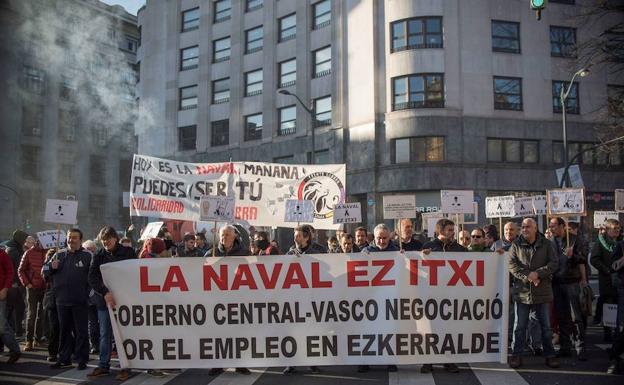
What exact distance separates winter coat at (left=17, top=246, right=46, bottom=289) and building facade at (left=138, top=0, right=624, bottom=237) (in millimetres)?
17363

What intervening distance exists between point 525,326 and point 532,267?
747mm

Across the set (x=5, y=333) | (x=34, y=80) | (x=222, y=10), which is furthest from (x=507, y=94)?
(x=34, y=80)

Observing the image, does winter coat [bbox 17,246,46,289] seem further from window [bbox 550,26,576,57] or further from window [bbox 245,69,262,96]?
window [bbox 550,26,576,57]

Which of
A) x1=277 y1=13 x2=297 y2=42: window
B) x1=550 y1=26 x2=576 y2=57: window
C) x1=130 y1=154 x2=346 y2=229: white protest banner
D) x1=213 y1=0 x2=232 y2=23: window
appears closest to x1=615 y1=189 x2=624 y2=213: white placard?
x1=130 y1=154 x2=346 y2=229: white protest banner

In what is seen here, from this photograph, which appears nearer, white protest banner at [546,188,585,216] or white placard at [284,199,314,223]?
white protest banner at [546,188,585,216]

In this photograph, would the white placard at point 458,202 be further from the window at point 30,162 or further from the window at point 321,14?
the window at point 30,162

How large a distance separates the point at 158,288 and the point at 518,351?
4462 millimetres

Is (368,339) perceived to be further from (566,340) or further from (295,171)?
(295,171)

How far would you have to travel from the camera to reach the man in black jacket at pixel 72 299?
7664mm

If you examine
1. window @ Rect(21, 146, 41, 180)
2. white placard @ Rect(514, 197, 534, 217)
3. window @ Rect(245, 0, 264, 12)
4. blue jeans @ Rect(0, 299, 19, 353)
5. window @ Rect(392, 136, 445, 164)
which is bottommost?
blue jeans @ Rect(0, 299, 19, 353)

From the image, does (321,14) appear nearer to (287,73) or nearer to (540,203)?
(287,73)

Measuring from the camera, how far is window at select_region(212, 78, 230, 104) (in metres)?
36.3

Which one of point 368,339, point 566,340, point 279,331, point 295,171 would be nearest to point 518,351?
point 566,340

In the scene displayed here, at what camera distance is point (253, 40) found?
116 feet
